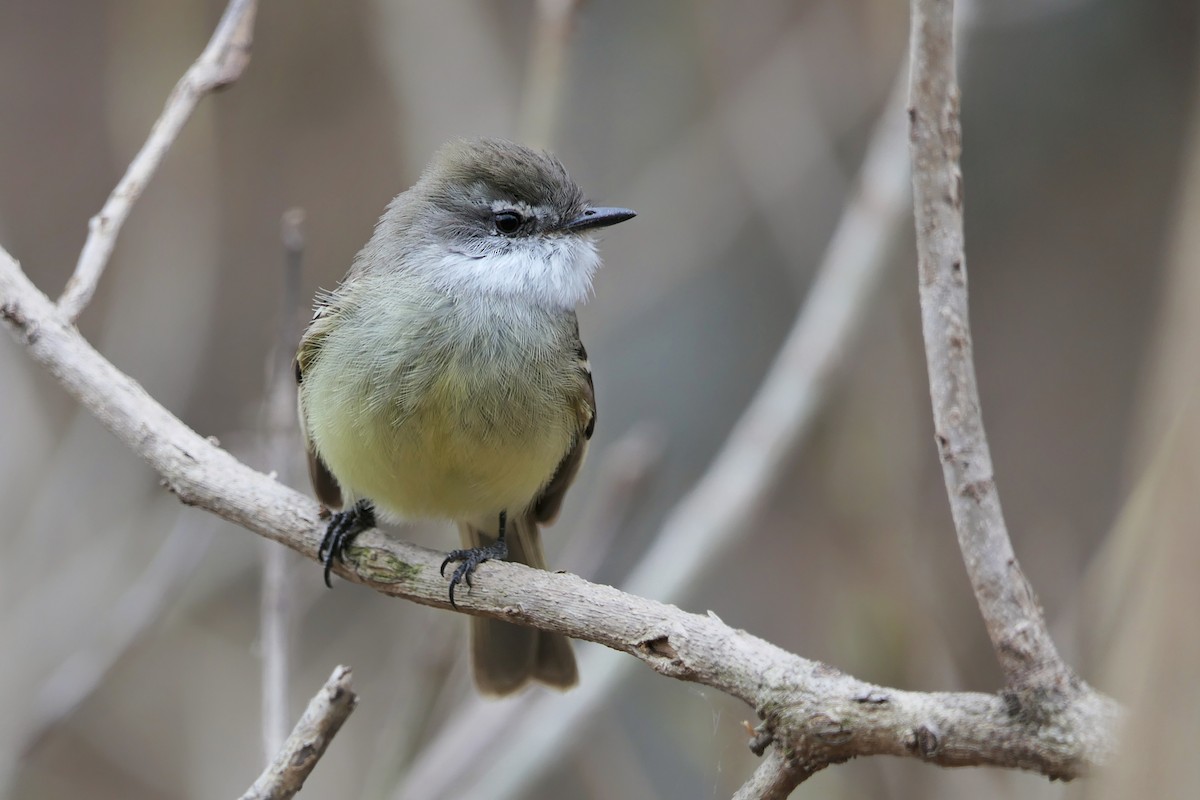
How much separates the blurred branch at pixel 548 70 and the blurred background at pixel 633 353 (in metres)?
0.02

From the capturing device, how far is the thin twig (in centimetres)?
213

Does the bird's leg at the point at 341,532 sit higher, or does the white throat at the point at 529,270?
the white throat at the point at 529,270

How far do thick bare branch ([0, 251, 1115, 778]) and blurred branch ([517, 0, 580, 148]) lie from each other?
187 centimetres

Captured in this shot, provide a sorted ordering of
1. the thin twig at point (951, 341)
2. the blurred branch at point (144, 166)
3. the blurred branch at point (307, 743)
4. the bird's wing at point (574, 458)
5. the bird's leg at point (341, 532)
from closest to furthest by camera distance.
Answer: the thin twig at point (951, 341), the blurred branch at point (307, 743), the blurred branch at point (144, 166), the bird's leg at point (341, 532), the bird's wing at point (574, 458)

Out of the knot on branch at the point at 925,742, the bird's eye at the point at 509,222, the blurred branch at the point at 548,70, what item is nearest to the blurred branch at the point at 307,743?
the knot on branch at the point at 925,742

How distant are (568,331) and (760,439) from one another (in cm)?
101

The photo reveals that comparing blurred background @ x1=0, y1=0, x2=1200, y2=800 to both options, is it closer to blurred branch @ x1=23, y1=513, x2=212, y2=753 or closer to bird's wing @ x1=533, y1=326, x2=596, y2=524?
blurred branch @ x1=23, y1=513, x2=212, y2=753

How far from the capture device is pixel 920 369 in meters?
5.52

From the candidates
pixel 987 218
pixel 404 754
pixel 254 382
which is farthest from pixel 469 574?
pixel 254 382

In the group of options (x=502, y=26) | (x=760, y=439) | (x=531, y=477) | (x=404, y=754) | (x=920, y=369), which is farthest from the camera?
(x=502, y=26)

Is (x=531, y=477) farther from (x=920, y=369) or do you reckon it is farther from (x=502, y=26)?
(x=502, y=26)

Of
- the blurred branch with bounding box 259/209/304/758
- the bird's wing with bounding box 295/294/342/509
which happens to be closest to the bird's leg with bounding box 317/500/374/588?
the blurred branch with bounding box 259/209/304/758

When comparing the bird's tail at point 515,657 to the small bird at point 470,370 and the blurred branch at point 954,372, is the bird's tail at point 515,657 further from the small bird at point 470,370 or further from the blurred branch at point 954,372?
the blurred branch at point 954,372

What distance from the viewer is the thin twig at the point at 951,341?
2.13 m
